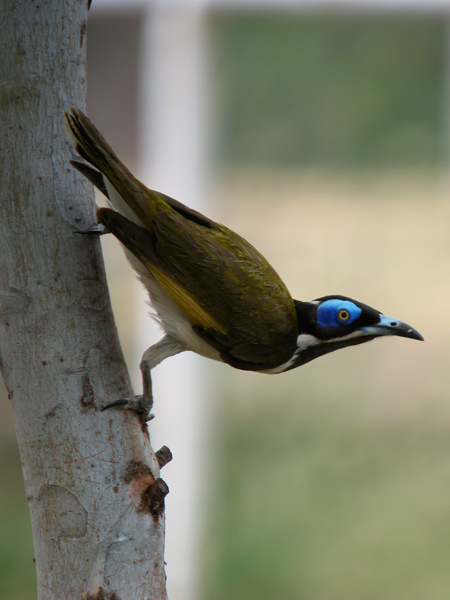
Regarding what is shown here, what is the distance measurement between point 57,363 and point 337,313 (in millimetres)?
582

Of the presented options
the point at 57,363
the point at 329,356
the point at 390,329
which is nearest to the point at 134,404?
the point at 57,363

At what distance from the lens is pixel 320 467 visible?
337cm

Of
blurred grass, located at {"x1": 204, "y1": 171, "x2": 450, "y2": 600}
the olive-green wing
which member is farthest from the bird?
blurred grass, located at {"x1": 204, "y1": 171, "x2": 450, "y2": 600}

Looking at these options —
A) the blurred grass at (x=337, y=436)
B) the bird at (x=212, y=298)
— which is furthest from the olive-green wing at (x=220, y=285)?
the blurred grass at (x=337, y=436)

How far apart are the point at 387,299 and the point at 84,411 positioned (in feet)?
8.14

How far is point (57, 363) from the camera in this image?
103cm

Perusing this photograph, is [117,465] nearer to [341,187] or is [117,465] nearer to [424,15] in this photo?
[341,187]

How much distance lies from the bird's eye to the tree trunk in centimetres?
50

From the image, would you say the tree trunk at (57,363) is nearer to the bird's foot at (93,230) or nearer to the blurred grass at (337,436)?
the bird's foot at (93,230)

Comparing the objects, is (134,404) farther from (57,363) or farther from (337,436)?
(337,436)

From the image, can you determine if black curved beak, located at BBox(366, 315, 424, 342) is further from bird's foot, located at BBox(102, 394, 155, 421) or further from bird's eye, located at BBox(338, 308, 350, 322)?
bird's foot, located at BBox(102, 394, 155, 421)

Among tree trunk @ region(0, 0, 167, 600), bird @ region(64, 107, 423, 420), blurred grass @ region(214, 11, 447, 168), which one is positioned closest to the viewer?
tree trunk @ region(0, 0, 167, 600)

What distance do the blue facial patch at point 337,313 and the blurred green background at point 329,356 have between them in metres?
1.85

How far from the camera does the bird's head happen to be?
1.34 meters
